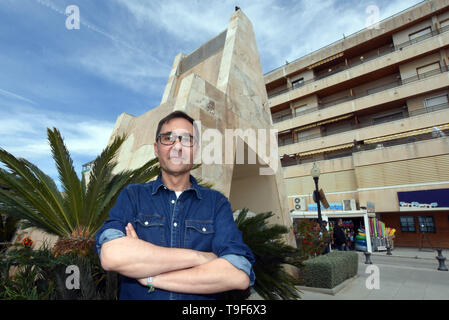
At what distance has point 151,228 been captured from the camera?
64.5 inches

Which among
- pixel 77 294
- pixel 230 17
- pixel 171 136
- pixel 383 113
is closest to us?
pixel 171 136

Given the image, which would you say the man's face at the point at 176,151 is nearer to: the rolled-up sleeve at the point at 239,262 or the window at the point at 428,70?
the rolled-up sleeve at the point at 239,262

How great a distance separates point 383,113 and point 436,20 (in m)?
8.42

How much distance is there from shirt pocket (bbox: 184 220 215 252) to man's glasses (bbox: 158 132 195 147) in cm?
57

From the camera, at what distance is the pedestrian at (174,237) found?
1.39 m

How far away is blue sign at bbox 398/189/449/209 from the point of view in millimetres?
17266

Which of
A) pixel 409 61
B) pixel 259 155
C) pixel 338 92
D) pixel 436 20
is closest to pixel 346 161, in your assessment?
pixel 338 92

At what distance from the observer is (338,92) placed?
86.8 ft

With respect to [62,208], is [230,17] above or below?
above

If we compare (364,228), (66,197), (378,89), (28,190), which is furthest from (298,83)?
(28,190)

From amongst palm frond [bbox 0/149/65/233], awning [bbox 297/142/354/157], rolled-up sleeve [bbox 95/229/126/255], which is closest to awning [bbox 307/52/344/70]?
awning [bbox 297/142/354/157]

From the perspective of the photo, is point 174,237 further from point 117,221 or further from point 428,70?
point 428,70
